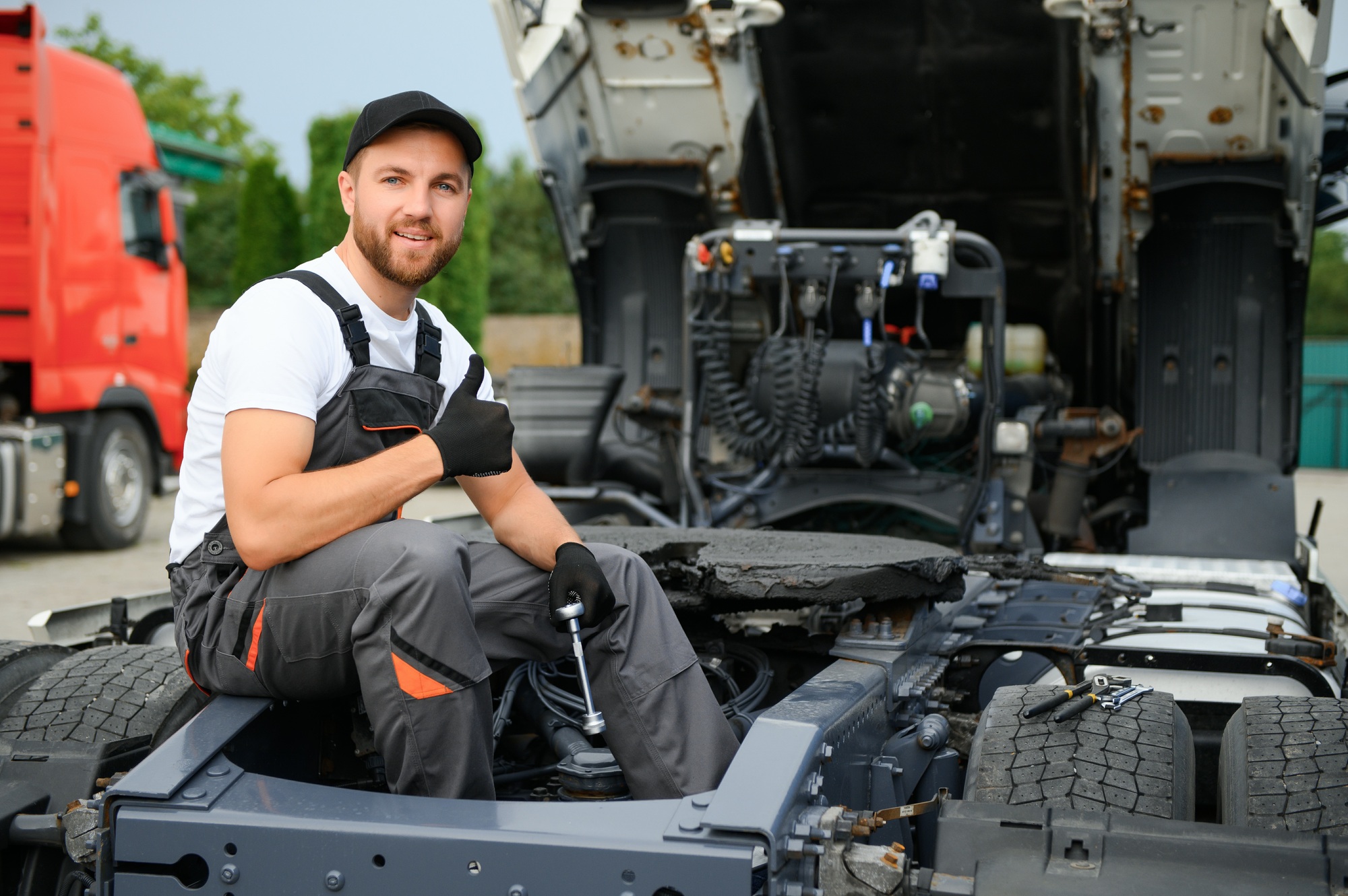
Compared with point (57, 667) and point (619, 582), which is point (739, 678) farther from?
point (57, 667)

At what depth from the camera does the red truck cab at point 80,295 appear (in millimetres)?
8211

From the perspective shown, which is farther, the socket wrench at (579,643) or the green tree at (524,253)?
the green tree at (524,253)

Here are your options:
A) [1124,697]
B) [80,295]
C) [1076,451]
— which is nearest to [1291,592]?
[1076,451]

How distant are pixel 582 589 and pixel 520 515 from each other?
0.36 m

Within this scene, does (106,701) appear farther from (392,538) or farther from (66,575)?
(66,575)

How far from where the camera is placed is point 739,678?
3.19m

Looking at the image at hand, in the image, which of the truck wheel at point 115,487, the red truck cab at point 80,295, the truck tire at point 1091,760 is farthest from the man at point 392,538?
the truck wheel at point 115,487

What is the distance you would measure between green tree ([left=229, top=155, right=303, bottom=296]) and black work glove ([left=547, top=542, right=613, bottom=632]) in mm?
19018

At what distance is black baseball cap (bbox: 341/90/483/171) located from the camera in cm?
236

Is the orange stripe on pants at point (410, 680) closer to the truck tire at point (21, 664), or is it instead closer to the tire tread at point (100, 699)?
the tire tread at point (100, 699)

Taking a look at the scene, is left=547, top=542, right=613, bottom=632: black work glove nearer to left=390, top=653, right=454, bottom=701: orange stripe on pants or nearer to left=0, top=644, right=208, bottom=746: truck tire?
left=390, top=653, right=454, bottom=701: orange stripe on pants

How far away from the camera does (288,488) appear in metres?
2.11

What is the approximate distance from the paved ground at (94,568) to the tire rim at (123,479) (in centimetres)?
29

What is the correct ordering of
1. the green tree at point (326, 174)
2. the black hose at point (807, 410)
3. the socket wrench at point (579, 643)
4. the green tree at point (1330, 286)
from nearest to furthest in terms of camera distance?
the socket wrench at point (579, 643), the black hose at point (807, 410), the green tree at point (326, 174), the green tree at point (1330, 286)
